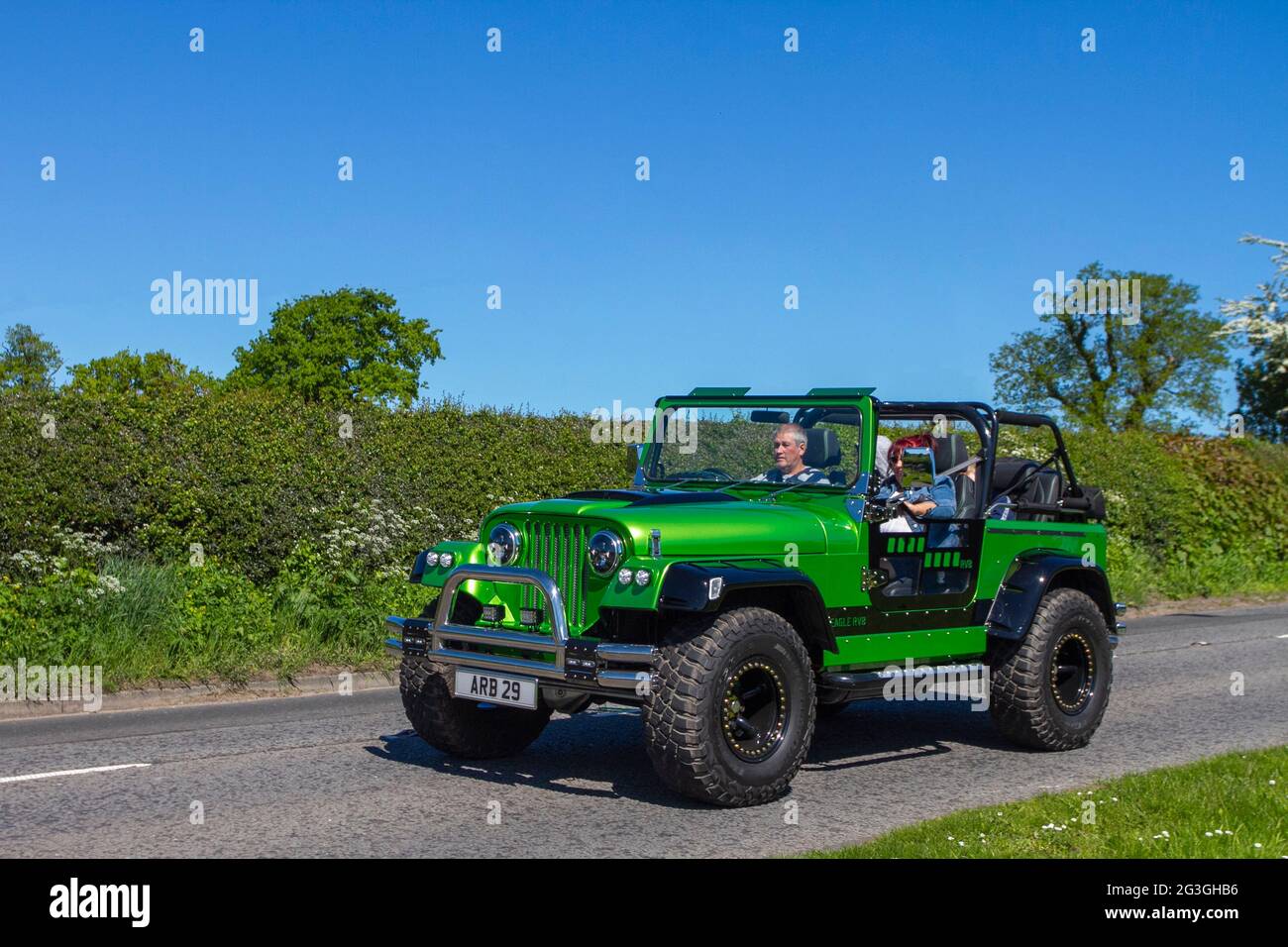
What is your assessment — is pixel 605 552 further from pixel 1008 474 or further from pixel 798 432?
pixel 1008 474

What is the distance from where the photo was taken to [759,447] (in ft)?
28.6

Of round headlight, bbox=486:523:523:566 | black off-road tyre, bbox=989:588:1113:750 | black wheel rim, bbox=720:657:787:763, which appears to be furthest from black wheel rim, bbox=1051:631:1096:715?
round headlight, bbox=486:523:523:566

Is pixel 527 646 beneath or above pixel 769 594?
beneath

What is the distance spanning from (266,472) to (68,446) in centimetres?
191

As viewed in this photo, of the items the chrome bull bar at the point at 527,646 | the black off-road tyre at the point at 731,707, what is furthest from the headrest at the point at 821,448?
the chrome bull bar at the point at 527,646

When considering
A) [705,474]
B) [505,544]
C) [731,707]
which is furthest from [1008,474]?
[505,544]

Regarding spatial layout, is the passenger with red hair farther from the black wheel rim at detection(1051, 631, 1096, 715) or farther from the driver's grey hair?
the black wheel rim at detection(1051, 631, 1096, 715)

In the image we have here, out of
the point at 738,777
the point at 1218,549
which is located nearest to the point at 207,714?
the point at 738,777

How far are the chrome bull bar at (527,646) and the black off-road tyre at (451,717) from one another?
208 millimetres

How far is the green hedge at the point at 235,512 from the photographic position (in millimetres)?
12078

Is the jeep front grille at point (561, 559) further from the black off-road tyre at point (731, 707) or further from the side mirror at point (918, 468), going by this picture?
the side mirror at point (918, 468)

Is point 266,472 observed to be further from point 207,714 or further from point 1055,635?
point 1055,635

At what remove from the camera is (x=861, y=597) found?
789 centimetres

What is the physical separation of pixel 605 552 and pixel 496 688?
96cm
